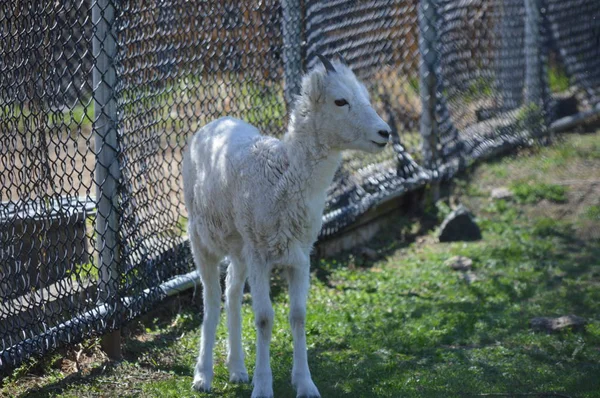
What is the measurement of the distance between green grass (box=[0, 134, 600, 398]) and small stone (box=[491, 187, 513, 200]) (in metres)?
0.67

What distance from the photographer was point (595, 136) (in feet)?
37.1

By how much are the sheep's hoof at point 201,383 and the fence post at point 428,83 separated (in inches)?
172

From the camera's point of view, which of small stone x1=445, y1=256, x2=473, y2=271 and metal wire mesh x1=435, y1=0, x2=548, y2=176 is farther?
metal wire mesh x1=435, y1=0, x2=548, y2=176

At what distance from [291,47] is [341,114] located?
2453 millimetres

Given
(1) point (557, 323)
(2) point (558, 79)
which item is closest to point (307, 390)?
(1) point (557, 323)

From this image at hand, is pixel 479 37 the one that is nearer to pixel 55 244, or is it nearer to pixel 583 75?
pixel 583 75

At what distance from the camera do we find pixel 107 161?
5211mm

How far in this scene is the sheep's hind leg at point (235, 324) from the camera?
498 centimetres

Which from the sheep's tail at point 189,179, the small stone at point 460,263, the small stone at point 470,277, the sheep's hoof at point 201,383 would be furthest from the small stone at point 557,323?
the sheep's tail at point 189,179

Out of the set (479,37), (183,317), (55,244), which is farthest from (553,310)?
(479,37)

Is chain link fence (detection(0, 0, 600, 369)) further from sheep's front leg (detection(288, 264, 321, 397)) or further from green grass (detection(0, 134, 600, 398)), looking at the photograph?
sheep's front leg (detection(288, 264, 321, 397))

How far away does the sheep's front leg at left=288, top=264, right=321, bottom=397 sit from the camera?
4582 millimetres

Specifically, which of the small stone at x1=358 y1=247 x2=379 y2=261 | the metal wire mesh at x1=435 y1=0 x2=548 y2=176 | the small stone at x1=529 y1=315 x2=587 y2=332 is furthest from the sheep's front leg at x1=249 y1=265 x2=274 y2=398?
the metal wire mesh at x1=435 y1=0 x2=548 y2=176

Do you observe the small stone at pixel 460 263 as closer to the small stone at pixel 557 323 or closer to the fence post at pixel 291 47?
the small stone at pixel 557 323
